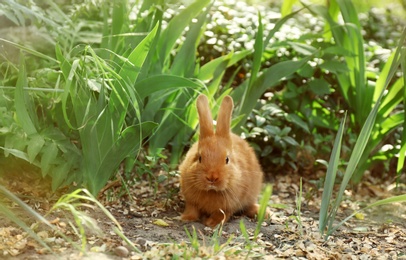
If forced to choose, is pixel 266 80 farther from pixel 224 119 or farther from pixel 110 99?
pixel 110 99

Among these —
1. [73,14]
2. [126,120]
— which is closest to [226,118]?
[126,120]

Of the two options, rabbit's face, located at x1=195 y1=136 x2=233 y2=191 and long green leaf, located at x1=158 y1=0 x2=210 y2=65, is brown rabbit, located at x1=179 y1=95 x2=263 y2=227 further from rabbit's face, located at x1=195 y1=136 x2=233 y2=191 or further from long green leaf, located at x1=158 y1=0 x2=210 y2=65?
long green leaf, located at x1=158 y1=0 x2=210 y2=65

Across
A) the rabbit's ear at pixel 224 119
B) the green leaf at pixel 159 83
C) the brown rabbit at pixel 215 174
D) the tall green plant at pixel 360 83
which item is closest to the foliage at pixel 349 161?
the brown rabbit at pixel 215 174

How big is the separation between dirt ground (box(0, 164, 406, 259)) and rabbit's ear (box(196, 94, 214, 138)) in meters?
0.53

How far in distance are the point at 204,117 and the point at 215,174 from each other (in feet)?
1.22

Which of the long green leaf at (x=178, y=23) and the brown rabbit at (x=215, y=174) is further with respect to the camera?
the long green leaf at (x=178, y=23)

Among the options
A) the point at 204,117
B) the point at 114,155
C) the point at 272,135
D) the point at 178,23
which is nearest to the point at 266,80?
the point at 272,135

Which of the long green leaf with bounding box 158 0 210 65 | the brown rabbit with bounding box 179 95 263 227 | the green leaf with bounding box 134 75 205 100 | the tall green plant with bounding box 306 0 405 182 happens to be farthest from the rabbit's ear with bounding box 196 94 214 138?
the tall green plant with bounding box 306 0 405 182

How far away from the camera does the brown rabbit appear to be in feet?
13.0

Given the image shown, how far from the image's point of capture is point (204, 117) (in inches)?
162

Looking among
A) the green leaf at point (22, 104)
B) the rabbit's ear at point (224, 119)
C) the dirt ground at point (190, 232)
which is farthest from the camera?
the rabbit's ear at point (224, 119)

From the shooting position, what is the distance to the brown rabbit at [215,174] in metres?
3.97

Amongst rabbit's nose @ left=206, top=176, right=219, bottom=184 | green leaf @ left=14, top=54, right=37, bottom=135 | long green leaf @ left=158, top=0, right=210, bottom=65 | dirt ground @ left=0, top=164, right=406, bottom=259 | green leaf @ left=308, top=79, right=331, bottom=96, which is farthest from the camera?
green leaf @ left=308, top=79, right=331, bottom=96

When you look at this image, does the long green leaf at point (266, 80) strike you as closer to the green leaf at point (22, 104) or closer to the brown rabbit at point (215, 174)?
the brown rabbit at point (215, 174)
